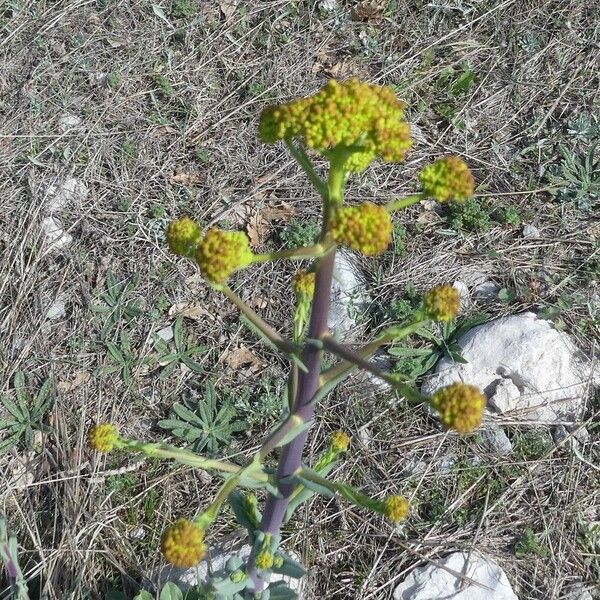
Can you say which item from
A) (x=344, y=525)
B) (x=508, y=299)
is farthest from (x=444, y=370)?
(x=344, y=525)

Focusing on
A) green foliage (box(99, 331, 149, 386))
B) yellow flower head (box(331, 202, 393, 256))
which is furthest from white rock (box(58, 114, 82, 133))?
yellow flower head (box(331, 202, 393, 256))

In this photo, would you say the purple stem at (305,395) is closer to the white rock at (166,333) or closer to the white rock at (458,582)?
the white rock at (458,582)

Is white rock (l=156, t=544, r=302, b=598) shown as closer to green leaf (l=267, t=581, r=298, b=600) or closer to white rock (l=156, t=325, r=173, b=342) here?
green leaf (l=267, t=581, r=298, b=600)

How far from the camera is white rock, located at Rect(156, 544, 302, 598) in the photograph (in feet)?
8.24

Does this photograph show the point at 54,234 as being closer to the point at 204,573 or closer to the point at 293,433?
the point at 204,573

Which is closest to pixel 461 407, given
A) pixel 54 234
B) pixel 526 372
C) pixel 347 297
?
pixel 526 372

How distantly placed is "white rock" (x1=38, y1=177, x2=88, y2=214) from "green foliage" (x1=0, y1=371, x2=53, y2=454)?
0.91 meters

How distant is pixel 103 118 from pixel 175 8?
0.91m

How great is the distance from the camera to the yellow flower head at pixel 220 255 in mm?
1410

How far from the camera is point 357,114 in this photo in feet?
4.53

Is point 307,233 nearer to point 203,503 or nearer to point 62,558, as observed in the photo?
point 203,503

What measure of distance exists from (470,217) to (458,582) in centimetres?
166

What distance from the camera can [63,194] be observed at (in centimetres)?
358

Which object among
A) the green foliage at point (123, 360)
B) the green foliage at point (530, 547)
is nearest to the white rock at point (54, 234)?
the green foliage at point (123, 360)
